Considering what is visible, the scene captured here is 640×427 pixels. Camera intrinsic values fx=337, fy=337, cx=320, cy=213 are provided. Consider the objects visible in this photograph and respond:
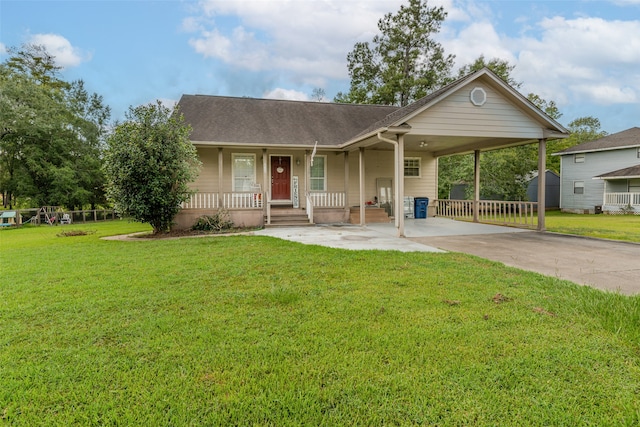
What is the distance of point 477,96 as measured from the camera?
969cm

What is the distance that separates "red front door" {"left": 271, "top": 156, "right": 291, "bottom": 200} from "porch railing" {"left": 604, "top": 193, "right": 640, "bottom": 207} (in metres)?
21.3

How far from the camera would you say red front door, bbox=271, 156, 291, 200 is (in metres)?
13.8

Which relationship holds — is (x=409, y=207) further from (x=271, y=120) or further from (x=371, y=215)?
(x=271, y=120)

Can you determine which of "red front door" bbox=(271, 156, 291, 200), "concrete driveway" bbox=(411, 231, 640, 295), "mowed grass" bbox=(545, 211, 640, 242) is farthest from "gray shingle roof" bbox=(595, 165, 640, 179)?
"red front door" bbox=(271, 156, 291, 200)

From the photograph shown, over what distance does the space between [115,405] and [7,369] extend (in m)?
1.11

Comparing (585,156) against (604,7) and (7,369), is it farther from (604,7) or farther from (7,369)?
(7,369)

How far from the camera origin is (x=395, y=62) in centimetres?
2648

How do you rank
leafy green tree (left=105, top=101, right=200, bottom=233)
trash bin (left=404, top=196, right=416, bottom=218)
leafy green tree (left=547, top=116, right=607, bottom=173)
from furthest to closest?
1. leafy green tree (left=547, top=116, right=607, bottom=173)
2. trash bin (left=404, top=196, right=416, bottom=218)
3. leafy green tree (left=105, top=101, right=200, bottom=233)

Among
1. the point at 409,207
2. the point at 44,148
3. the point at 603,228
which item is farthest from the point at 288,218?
the point at 44,148

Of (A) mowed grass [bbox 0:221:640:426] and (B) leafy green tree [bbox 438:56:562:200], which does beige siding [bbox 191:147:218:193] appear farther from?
(B) leafy green tree [bbox 438:56:562:200]

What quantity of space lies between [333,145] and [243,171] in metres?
3.75

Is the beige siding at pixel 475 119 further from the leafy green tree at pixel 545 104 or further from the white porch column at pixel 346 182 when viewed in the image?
the leafy green tree at pixel 545 104

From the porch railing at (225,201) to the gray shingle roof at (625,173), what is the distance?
22.2m

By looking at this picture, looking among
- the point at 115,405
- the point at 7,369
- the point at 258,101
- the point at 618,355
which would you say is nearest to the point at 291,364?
the point at 115,405
